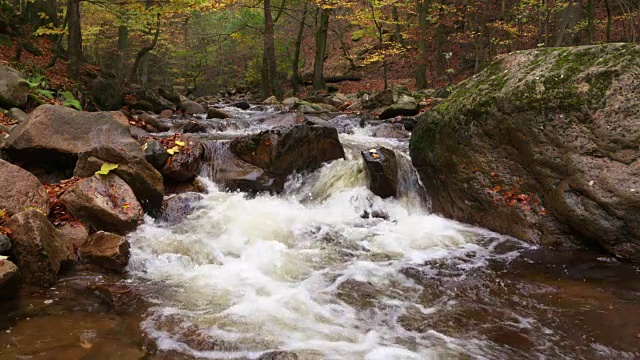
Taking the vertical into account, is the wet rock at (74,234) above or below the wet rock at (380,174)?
below

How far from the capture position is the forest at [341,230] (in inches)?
146

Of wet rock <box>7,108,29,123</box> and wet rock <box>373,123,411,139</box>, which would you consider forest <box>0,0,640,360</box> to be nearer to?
wet rock <box>7,108,29,123</box>

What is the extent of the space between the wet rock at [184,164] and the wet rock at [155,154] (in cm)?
10

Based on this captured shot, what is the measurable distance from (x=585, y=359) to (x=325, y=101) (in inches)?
596

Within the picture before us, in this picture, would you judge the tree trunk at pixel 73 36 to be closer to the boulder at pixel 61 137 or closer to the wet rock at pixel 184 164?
the boulder at pixel 61 137

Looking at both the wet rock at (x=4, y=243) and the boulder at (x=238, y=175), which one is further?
the boulder at (x=238, y=175)

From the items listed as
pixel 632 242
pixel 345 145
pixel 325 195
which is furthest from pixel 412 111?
pixel 632 242

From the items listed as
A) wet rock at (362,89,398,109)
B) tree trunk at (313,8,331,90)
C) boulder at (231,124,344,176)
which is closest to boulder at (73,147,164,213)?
boulder at (231,124,344,176)

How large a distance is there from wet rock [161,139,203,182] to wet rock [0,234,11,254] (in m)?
3.48

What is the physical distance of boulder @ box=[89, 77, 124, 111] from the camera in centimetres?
1257

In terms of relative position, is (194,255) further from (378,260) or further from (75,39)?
(75,39)

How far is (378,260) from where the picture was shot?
5.58 m

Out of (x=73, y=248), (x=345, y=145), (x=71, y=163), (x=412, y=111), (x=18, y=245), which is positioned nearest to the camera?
(x=18, y=245)

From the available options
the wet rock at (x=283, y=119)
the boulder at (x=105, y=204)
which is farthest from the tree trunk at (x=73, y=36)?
the boulder at (x=105, y=204)
